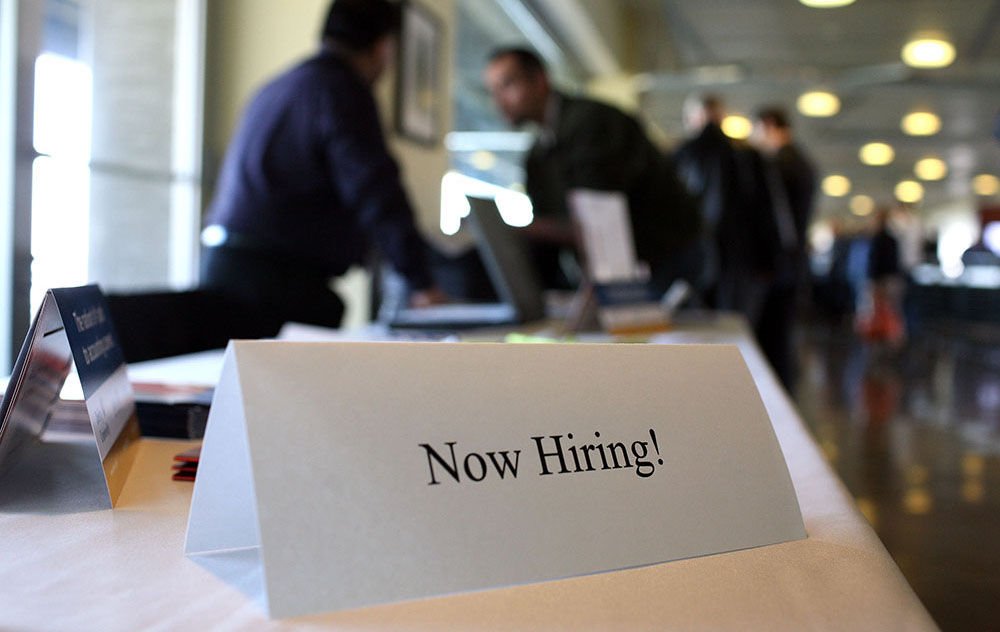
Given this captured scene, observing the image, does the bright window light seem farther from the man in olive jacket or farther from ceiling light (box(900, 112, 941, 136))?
ceiling light (box(900, 112, 941, 136))

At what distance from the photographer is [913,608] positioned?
48 cm

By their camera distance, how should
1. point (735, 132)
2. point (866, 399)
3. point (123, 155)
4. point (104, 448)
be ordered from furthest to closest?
1. point (735, 132)
2. point (866, 399)
3. point (123, 155)
4. point (104, 448)

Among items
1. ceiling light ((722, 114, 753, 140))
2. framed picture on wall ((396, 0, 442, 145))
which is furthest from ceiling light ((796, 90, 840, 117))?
framed picture on wall ((396, 0, 442, 145))

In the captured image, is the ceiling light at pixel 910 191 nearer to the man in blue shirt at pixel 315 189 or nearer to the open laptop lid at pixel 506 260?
the open laptop lid at pixel 506 260

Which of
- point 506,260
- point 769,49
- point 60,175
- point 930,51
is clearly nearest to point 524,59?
point 506,260

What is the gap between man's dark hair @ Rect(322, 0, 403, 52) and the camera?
2184mm

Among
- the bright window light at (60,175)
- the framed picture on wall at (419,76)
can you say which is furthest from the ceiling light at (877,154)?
the bright window light at (60,175)

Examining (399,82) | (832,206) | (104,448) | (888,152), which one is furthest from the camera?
(832,206)

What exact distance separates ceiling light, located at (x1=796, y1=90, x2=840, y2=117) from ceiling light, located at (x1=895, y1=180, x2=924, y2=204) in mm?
12377

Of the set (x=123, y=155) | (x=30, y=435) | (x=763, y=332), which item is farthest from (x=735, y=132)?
(x=30, y=435)

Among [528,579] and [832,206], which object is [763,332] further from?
[832,206]

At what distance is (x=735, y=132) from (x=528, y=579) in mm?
11851

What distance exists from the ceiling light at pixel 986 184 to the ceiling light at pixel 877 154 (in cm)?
398

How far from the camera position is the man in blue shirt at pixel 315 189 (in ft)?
6.80
